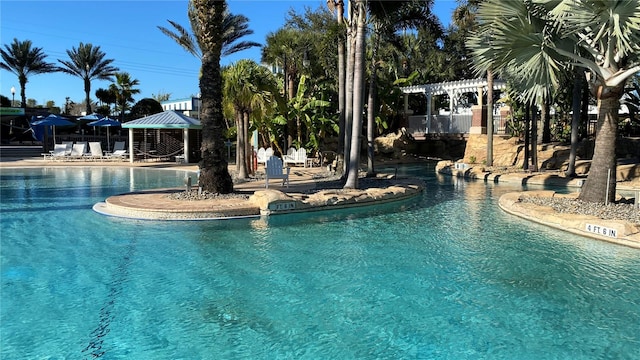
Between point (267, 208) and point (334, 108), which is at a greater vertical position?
point (334, 108)

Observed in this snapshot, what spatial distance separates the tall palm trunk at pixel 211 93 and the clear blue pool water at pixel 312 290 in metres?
2.33

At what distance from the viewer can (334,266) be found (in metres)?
7.43

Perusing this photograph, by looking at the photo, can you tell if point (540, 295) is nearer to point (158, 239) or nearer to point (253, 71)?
point (158, 239)

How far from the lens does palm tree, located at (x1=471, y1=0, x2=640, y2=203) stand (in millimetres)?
10781

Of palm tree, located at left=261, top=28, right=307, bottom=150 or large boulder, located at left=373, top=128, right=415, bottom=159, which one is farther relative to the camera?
large boulder, located at left=373, top=128, right=415, bottom=159

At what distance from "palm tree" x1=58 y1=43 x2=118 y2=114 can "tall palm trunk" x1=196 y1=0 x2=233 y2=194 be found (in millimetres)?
37764

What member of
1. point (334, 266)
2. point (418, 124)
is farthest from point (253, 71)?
point (418, 124)

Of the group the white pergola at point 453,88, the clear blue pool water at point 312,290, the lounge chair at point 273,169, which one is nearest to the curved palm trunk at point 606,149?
the clear blue pool water at point 312,290

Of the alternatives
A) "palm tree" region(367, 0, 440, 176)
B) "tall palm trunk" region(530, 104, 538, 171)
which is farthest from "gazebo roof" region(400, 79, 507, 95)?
"palm tree" region(367, 0, 440, 176)

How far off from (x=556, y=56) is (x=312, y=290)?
355 inches

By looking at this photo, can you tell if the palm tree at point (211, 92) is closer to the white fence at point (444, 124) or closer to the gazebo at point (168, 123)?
the gazebo at point (168, 123)

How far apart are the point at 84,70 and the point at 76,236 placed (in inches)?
1644

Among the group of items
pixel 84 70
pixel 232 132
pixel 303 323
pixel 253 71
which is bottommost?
pixel 303 323

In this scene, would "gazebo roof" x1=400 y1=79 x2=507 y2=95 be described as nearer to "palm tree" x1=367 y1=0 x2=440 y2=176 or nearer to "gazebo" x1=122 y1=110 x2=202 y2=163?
"palm tree" x1=367 y1=0 x2=440 y2=176
